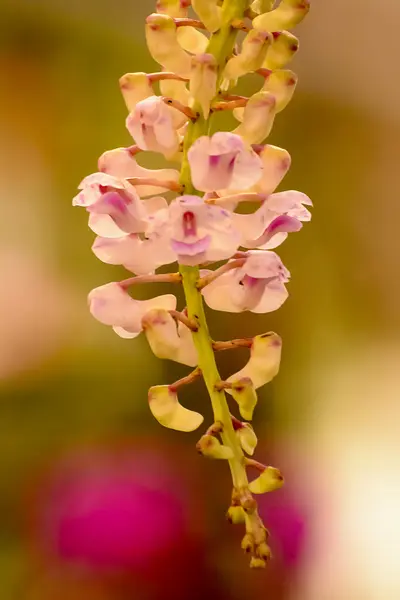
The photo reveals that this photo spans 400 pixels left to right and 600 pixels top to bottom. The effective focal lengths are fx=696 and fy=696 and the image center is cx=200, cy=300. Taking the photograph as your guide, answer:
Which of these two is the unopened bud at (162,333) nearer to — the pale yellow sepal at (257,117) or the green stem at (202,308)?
the green stem at (202,308)

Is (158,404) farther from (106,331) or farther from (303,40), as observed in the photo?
(303,40)

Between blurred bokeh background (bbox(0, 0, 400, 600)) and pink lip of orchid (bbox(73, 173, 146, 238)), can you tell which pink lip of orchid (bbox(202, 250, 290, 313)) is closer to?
pink lip of orchid (bbox(73, 173, 146, 238))

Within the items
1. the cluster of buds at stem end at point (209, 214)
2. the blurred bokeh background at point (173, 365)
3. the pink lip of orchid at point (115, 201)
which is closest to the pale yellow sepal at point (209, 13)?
the cluster of buds at stem end at point (209, 214)

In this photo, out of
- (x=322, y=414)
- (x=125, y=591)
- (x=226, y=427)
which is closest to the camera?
(x=226, y=427)

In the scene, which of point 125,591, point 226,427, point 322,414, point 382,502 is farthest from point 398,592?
point 226,427

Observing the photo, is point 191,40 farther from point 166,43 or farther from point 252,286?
point 252,286

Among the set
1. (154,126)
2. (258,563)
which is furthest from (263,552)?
(154,126)
